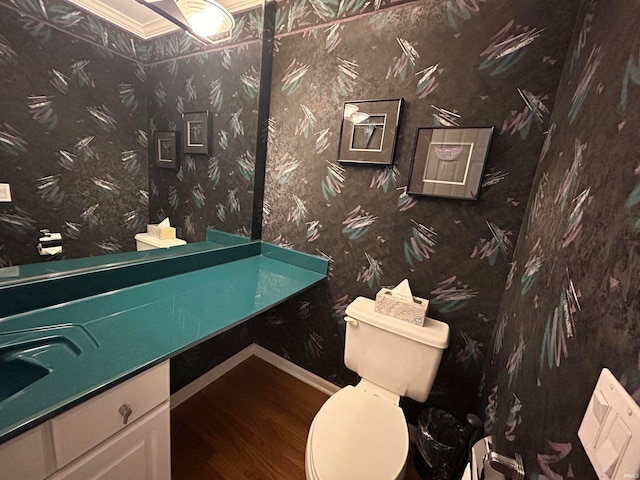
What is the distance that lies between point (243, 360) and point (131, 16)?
2.10 m

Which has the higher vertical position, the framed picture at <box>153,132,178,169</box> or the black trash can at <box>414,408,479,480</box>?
the framed picture at <box>153,132,178,169</box>

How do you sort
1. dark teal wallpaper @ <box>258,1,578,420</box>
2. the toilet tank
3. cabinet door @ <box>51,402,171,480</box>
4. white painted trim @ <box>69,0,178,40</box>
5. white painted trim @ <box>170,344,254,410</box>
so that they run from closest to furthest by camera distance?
cabinet door @ <box>51,402,171,480</box> < white painted trim @ <box>69,0,178,40</box> < dark teal wallpaper @ <box>258,1,578,420</box> < the toilet tank < white painted trim @ <box>170,344,254,410</box>

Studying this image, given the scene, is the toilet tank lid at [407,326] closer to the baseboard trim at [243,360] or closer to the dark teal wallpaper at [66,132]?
the baseboard trim at [243,360]

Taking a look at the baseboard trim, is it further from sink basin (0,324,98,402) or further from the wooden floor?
sink basin (0,324,98,402)

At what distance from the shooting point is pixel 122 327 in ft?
3.03

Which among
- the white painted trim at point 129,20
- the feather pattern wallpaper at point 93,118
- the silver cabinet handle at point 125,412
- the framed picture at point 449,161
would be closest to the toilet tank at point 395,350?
the framed picture at point 449,161

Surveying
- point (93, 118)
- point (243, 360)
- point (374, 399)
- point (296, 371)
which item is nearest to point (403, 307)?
point (374, 399)

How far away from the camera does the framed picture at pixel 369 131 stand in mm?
1334

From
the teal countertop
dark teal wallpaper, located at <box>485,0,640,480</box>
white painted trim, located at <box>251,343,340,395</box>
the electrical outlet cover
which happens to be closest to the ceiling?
the teal countertop

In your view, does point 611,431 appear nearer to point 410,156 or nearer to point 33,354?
point 410,156

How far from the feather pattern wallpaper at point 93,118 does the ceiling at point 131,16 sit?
32mm

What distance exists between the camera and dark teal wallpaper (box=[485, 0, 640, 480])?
0.43m

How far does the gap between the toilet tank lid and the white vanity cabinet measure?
0.87 meters

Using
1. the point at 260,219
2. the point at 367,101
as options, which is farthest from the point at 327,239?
the point at 367,101
